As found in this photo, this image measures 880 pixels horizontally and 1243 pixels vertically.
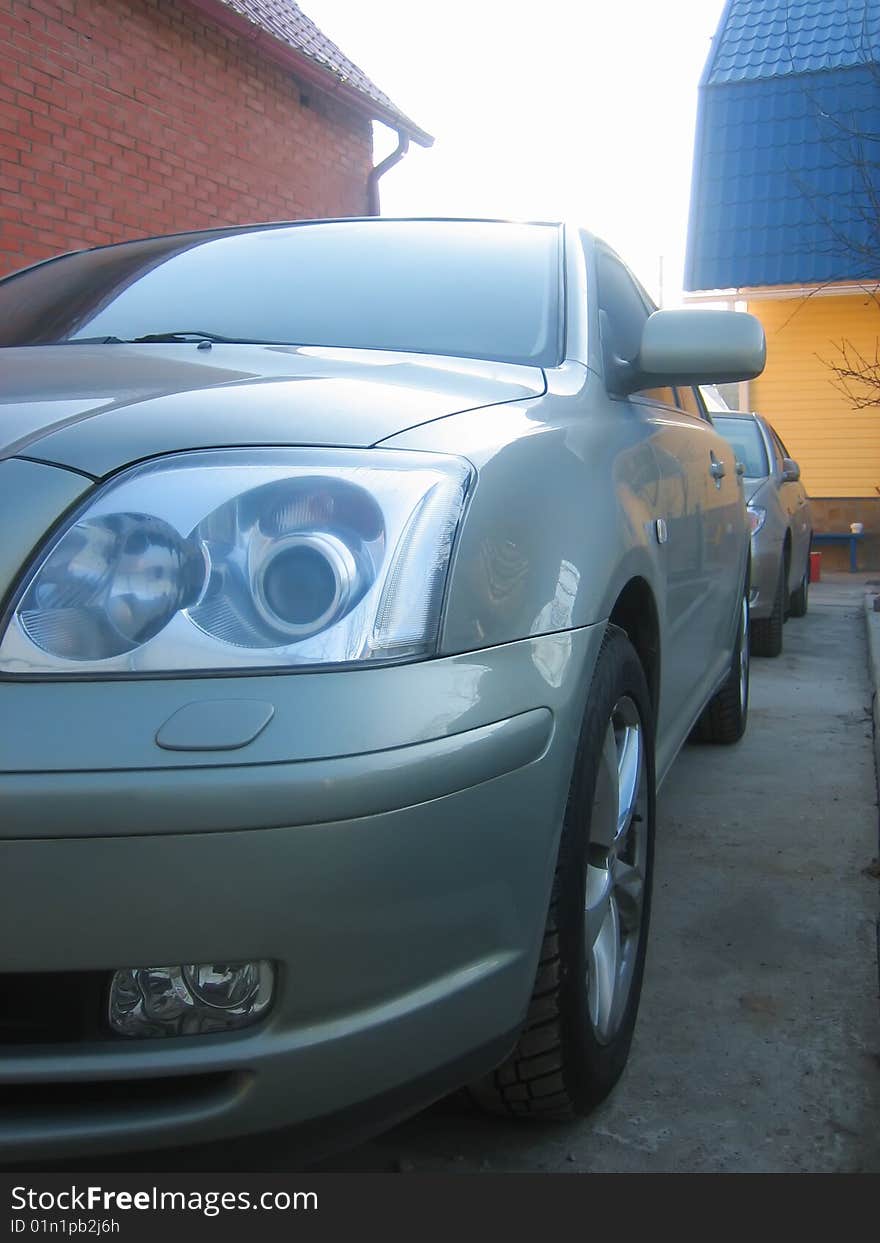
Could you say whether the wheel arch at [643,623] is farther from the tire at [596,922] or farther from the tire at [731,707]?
the tire at [731,707]

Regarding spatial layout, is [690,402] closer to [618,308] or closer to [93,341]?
[618,308]

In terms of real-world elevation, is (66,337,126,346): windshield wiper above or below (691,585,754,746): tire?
above

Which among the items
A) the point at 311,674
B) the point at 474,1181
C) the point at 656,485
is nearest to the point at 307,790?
the point at 311,674

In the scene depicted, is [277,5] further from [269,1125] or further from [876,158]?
[269,1125]

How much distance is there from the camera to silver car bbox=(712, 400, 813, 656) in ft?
22.6

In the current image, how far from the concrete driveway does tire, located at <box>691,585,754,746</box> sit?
0.17 m

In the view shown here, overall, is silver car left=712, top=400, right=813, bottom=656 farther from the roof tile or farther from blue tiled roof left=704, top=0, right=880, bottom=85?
blue tiled roof left=704, top=0, right=880, bottom=85

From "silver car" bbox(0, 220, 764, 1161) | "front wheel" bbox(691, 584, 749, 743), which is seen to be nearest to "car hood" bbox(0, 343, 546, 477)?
"silver car" bbox(0, 220, 764, 1161)

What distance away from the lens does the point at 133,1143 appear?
4.46ft

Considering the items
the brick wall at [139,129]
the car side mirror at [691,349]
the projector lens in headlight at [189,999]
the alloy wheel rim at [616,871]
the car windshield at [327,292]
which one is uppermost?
the brick wall at [139,129]

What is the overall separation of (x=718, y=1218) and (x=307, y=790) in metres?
0.95

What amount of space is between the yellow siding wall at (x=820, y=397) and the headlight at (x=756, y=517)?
292 inches

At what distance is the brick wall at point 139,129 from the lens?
7.48 meters

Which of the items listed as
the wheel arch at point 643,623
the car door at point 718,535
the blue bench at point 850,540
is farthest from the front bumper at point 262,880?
the blue bench at point 850,540
